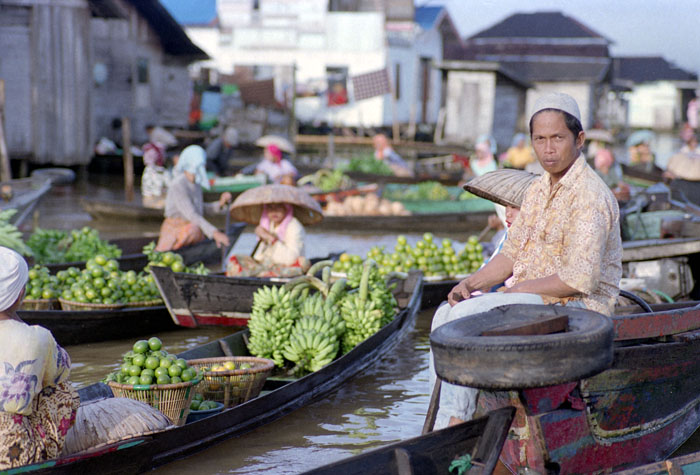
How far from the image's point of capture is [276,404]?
512 cm

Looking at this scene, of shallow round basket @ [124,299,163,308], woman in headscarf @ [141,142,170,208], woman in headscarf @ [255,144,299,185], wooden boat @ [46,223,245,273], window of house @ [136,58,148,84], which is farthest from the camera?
window of house @ [136,58,148,84]

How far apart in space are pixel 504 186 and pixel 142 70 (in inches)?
727

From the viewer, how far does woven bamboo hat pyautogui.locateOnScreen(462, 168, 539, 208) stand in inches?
187

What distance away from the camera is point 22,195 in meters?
11.2

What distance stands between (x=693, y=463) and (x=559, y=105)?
168 centimetres

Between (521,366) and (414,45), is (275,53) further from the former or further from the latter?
(521,366)

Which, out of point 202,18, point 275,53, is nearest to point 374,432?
point 202,18

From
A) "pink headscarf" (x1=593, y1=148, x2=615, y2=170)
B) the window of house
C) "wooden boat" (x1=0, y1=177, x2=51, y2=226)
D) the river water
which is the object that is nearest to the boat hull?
the river water

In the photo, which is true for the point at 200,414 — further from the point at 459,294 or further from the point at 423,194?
the point at 423,194

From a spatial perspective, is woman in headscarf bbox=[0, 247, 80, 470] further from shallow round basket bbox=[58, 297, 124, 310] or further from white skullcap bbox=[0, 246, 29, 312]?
shallow round basket bbox=[58, 297, 124, 310]

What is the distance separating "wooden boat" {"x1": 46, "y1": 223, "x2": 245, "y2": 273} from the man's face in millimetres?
5522

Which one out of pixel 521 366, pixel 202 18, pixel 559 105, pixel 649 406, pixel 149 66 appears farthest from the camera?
pixel 202 18

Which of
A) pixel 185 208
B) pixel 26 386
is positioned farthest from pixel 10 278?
pixel 185 208

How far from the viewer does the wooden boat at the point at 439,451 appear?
297 centimetres
